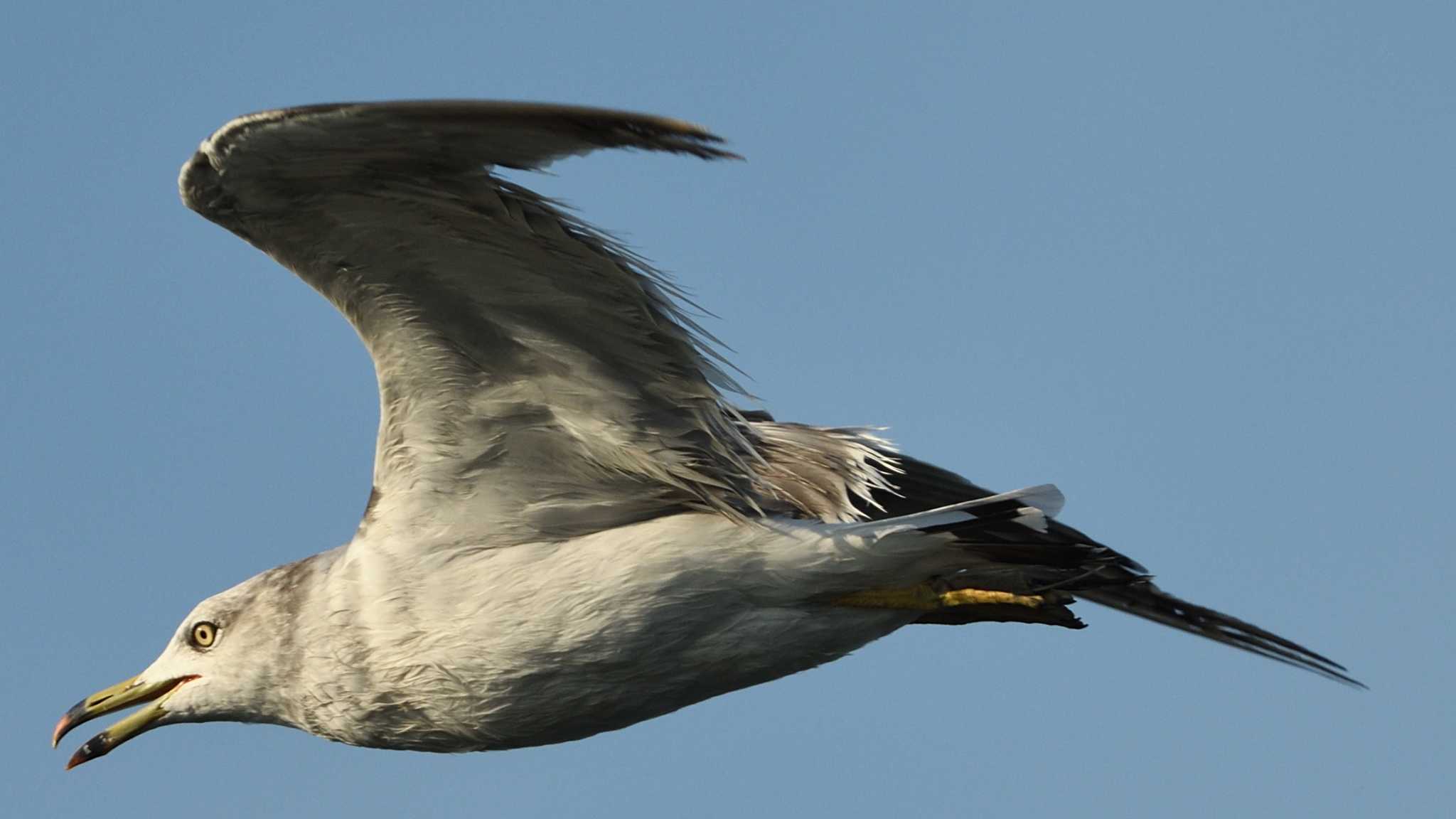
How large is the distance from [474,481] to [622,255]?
4.97 feet

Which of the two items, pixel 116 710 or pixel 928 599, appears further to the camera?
pixel 116 710

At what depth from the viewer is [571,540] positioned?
27.2 feet

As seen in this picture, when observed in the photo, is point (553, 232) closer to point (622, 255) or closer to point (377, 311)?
point (622, 255)

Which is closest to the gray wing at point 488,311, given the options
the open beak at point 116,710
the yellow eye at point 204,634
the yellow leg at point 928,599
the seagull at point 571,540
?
the seagull at point 571,540

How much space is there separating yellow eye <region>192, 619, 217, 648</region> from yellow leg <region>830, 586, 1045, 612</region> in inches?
122

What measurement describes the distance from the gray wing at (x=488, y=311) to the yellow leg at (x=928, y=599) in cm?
63

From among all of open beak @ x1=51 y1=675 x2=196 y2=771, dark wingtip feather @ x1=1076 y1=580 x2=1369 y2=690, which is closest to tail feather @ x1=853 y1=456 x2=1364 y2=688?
dark wingtip feather @ x1=1076 y1=580 x2=1369 y2=690

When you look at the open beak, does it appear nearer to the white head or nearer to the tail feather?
the white head

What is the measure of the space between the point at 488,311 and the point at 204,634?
Result: 2551mm

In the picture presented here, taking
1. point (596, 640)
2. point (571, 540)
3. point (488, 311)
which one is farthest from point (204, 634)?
point (488, 311)

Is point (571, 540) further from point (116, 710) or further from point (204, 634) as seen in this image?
point (116, 710)

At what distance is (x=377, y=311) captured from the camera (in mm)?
7566

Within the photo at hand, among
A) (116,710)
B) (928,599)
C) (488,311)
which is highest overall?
(488,311)

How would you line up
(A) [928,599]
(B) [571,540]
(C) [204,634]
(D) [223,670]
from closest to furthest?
(A) [928,599] < (B) [571,540] < (D) [223,670] < (C) [204,634]
